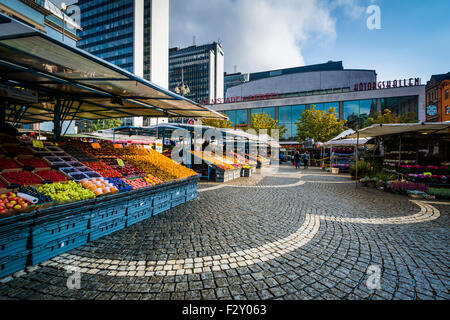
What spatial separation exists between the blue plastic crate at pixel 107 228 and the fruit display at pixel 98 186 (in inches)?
24.1

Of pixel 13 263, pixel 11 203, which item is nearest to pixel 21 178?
pixel 11 203

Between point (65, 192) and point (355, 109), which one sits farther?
point (355, 109)

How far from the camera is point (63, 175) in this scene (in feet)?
14.2

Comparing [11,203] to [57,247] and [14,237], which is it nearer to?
[14,237]

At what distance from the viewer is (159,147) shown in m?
16.5

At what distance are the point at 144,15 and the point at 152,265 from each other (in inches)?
3810

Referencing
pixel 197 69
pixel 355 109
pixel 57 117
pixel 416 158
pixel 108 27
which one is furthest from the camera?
pixel 197 69

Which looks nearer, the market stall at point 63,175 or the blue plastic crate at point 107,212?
the market stall at point 63,175

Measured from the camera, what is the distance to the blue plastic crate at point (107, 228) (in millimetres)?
3693

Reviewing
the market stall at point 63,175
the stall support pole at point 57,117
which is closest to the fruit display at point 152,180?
the market stall at point 63,175

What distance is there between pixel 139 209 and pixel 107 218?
0.84 meters

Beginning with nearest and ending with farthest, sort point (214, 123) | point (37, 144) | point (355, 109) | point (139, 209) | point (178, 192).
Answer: point (139, 209) → point (37, 144) → point (178, 192) → point (214, 123) → point (355, 109)

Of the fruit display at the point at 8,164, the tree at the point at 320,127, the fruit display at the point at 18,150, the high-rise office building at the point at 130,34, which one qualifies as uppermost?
the high-rise office building at the point at 130,34

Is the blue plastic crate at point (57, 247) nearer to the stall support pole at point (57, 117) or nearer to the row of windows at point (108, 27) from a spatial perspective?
the stall support pole at point (57, 117)
